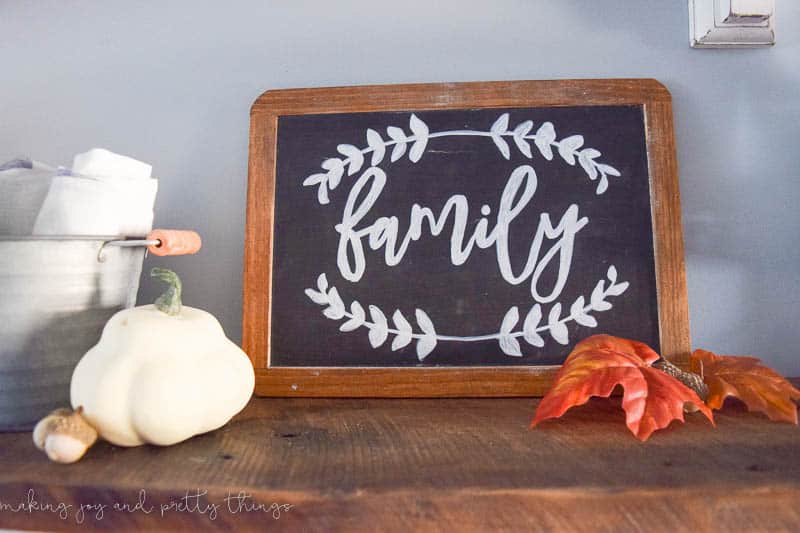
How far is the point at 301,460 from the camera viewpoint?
0.38 meters

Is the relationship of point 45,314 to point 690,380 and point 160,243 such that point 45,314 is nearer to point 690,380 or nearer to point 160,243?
point 160,243

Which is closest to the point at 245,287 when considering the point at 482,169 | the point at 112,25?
the point at 482,169

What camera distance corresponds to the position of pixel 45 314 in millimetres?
450

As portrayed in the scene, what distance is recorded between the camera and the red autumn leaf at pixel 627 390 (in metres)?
0.43

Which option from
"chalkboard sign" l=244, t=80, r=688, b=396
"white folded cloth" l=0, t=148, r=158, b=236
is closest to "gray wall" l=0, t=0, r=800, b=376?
"chalkboard sign" l=244, t=80, r=688, b=396

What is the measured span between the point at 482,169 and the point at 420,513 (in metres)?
0.41

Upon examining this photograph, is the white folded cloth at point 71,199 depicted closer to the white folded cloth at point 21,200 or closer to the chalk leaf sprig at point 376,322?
the white folded cloth at point 21,200

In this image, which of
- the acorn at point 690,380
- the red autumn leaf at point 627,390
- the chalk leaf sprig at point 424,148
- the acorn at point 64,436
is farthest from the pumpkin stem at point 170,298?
the acorn at point 690,380

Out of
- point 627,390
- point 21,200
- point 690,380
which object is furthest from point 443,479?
point 21,200

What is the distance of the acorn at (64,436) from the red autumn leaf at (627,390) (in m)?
0.37

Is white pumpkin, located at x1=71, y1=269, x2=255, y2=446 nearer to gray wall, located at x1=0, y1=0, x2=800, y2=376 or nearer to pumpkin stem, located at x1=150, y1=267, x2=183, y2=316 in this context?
pumpkin stem, located at x1=150, y1=267, x2=183, y2=316

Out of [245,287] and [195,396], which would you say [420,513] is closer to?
[195,396]

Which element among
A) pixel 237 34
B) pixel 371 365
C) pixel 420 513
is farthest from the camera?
pixel 237 34

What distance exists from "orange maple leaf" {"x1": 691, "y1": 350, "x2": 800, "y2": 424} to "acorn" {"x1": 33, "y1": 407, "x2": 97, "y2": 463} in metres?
0.57
